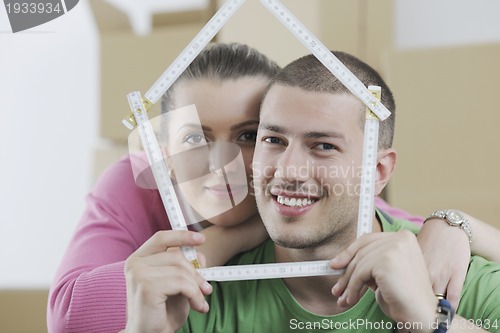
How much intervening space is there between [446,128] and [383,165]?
0.83m

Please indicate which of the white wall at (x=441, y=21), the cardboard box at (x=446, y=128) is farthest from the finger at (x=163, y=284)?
the white wall at (x=441, y=21)

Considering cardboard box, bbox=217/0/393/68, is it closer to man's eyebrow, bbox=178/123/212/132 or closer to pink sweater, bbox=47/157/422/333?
pink sweater, bbox=47/157/422/333

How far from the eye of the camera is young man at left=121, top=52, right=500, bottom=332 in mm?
726

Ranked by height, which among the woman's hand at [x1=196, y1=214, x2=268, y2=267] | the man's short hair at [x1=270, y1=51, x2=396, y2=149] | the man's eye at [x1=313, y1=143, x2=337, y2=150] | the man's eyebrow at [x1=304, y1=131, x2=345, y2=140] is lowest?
Result: the woman's hand at [x1=196, y1=214, x2=268, y2=267]

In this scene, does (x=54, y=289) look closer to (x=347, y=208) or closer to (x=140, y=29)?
(x=347, y=208)

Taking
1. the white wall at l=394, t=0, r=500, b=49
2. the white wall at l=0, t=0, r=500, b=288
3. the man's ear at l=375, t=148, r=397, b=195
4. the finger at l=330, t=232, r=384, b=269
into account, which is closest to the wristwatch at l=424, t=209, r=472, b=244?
the man's ear at l=375, t=148, r=397, b=195

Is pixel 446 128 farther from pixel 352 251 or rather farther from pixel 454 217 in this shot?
pixel 352 251

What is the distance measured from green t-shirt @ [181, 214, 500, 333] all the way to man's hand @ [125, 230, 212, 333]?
111mm

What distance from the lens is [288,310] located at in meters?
0.89

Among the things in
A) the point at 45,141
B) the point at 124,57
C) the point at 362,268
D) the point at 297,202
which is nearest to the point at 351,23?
the point at 124,57

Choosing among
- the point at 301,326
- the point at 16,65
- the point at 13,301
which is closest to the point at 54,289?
the point at 301,326

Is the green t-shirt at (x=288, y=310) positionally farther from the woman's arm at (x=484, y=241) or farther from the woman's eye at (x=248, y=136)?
the woman's eye at (x=248, y=136)

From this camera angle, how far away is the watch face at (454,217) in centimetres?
89

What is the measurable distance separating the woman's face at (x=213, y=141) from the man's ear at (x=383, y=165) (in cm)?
19
